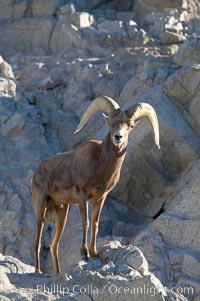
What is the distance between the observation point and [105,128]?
80.8 ft

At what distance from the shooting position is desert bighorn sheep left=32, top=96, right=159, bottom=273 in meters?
15.8

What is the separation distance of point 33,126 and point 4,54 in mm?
7534

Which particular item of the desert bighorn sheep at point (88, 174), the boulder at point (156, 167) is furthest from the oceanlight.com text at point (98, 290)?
the boulder at point (156, 167)

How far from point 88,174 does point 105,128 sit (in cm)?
874

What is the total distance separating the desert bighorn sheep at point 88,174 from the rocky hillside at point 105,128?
779mm

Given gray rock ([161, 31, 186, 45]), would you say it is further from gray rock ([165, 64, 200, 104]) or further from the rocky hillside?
gray rock ([165, 64, 200, 104])

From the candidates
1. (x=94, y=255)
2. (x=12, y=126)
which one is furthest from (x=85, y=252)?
(x=12, y=126)

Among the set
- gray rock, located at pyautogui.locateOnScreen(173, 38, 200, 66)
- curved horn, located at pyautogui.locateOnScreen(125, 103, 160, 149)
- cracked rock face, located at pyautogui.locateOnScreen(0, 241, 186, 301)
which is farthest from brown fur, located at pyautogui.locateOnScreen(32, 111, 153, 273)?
gray rock, located at pyautogui.locateOnScreen(173, 38, 200, 66)

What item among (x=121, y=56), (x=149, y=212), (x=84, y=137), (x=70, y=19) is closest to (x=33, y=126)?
(x=84, y=137)

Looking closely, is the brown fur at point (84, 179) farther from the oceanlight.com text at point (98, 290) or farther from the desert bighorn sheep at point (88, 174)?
the oceanlight.com text at point (98, 290)

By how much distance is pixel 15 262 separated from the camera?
16.5m

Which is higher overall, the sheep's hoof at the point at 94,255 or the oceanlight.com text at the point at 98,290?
the oceanlight.com text at the point at 98,290

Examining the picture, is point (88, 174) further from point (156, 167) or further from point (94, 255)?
point (156, 167)

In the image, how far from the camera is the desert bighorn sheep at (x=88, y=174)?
1581 cm
